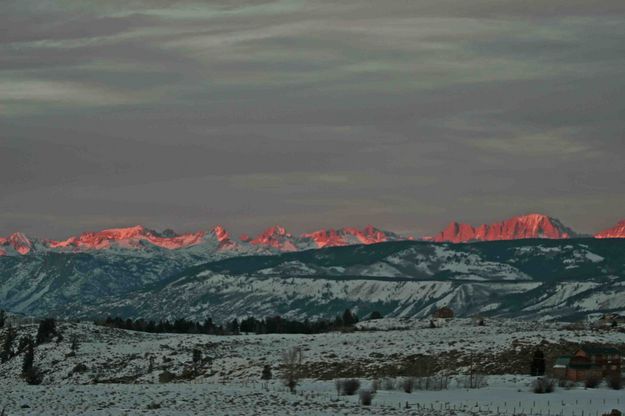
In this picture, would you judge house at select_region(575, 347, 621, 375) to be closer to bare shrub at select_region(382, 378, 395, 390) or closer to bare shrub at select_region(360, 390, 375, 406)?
bare shrub at select_region(382, 378, 395, 390)

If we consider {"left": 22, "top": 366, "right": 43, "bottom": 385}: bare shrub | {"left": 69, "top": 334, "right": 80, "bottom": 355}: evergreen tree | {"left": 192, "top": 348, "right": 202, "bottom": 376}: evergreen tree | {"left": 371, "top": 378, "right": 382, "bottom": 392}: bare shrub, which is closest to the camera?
{"left": 371, "top": 378, "right": 382, "bottom": 392}: bare shrub

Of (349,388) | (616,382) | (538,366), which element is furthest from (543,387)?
(538,366)

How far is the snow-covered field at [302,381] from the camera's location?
87.6 metres

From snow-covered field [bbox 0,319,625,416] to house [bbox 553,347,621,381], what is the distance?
4.42 meters


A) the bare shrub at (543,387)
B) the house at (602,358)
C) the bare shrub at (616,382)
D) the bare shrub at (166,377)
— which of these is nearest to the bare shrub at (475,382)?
the bare shrub at (543,387)

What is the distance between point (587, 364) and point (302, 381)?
2727 centimetres

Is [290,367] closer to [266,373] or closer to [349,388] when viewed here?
[266,373]

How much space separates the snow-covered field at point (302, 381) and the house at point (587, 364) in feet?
14.5

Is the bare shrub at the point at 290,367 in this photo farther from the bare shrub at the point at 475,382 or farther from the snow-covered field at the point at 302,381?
the bare shrub at the point at 475,382

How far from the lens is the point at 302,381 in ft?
404

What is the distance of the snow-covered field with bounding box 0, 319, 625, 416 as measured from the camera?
8756 cm

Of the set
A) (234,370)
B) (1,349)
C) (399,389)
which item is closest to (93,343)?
(1,349)

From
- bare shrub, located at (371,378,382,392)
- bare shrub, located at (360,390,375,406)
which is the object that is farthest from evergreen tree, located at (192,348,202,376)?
bare shrub, located at (360,390,375,406)

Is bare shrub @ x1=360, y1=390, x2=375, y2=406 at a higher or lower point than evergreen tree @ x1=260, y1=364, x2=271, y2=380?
lower
